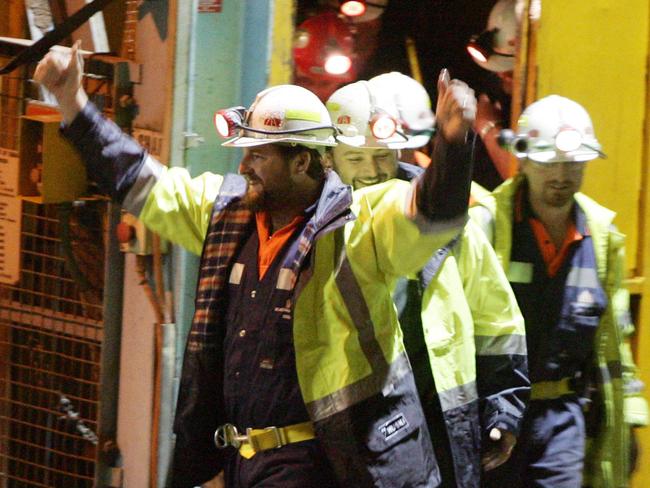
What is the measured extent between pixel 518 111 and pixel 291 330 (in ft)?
9.18

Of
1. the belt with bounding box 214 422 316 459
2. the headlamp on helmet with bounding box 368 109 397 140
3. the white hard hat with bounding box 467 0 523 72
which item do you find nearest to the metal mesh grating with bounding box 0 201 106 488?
the headlamp on helmet with bounding box 368 109 397 140

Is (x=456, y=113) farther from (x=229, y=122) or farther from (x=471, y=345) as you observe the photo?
(x=471, y=345)

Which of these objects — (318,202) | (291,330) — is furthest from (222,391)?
(318,202)

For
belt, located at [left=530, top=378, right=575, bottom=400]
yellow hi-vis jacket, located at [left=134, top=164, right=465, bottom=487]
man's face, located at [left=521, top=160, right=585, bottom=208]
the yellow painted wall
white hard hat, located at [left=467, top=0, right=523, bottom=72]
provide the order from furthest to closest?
1. white hard hat, located at [left=467, top=0, right=523, bottom=72]
2. the yellow painted wall
3. man's face, located at [left=521, top=160, right=585, bottom=208]
4. belt, located at [left=530, top=378, right=575, bottom=400]
5. yellow hi-vis jacket, located at [left=134, top=164, right=465, bottom=487]

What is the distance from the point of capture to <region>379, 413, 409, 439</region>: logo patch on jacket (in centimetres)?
418

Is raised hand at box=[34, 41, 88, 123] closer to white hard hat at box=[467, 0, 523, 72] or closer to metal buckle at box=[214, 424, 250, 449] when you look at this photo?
metal buckle at box=[214, 424, 250, 449]

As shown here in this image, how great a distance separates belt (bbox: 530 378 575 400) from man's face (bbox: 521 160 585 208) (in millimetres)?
724

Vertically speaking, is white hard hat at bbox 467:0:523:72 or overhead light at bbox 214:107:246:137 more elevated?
white hard hat at bbox 467:0:523:72

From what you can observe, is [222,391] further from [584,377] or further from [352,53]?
[352,53]

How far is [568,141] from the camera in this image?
556 cm

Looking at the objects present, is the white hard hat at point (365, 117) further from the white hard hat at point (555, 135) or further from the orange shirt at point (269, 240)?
the orange shirt at point (269, 240)

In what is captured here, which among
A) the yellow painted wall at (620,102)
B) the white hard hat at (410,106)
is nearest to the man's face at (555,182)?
the white hard hat at (410,106)

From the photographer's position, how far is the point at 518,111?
6590 millimetres

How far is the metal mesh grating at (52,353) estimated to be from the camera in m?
5.82
